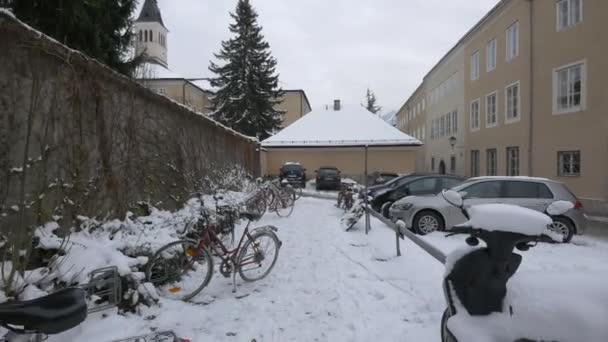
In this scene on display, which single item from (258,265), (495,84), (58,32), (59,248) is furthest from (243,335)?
(495,84)

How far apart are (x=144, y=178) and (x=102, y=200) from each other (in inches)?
47.7

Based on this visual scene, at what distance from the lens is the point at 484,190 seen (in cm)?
877

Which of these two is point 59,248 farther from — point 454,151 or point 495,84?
point 454,151

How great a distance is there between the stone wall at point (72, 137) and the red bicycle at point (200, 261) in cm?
112

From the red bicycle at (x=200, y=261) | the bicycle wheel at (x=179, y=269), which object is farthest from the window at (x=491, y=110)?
the bicycle wheel at (x=179, y=269)

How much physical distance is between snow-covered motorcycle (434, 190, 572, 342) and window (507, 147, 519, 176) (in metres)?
18.5

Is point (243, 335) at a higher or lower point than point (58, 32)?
lower

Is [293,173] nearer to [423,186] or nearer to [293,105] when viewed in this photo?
[423,186]

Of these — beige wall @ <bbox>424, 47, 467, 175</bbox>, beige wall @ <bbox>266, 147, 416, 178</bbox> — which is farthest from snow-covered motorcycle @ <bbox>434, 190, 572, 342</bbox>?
beige wall @ <bbox>266, 147, 416, 178</bbox>

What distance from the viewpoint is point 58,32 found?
8.49 metres

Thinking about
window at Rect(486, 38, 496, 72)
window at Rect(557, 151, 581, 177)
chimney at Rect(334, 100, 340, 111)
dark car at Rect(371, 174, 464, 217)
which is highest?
window at Rect(486, 38, 496, 72)

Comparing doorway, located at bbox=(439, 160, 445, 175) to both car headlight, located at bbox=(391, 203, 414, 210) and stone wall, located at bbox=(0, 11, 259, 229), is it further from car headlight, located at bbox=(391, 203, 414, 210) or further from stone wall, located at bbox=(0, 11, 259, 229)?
stone wall, located at bbox=(0, 11, 259, 229)

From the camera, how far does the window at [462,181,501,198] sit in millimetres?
8703

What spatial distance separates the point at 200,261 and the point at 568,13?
16984 mm
